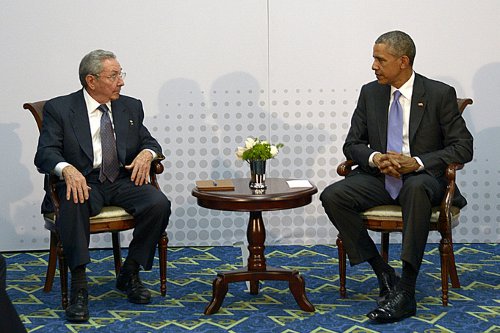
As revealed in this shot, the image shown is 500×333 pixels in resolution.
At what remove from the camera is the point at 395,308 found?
473 cm

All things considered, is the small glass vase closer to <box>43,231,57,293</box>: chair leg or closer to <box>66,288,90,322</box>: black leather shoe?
<box>66,288,90,322</box>: black leather shoe

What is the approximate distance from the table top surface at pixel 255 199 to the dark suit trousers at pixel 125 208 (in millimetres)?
303

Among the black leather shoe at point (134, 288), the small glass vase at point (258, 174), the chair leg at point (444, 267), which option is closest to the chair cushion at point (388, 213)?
the chair leg at point (444, 267)

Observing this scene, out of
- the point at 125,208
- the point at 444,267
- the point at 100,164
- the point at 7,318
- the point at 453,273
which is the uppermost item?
the point at 100,164

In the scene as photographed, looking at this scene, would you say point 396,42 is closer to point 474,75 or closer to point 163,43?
point 474,75

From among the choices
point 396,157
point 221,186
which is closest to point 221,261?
point 221,186

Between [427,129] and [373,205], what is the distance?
1.78 ft

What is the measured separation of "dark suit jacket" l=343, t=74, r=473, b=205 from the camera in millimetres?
5129

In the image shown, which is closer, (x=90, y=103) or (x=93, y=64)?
(x=93, y=64)

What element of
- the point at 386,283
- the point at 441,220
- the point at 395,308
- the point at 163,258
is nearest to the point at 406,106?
the point at 441,220

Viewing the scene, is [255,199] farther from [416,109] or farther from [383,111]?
[416,109]

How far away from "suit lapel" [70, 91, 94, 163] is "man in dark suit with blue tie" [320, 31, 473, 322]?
1381mm

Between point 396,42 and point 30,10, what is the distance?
8.89 feet

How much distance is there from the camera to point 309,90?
6590mm
